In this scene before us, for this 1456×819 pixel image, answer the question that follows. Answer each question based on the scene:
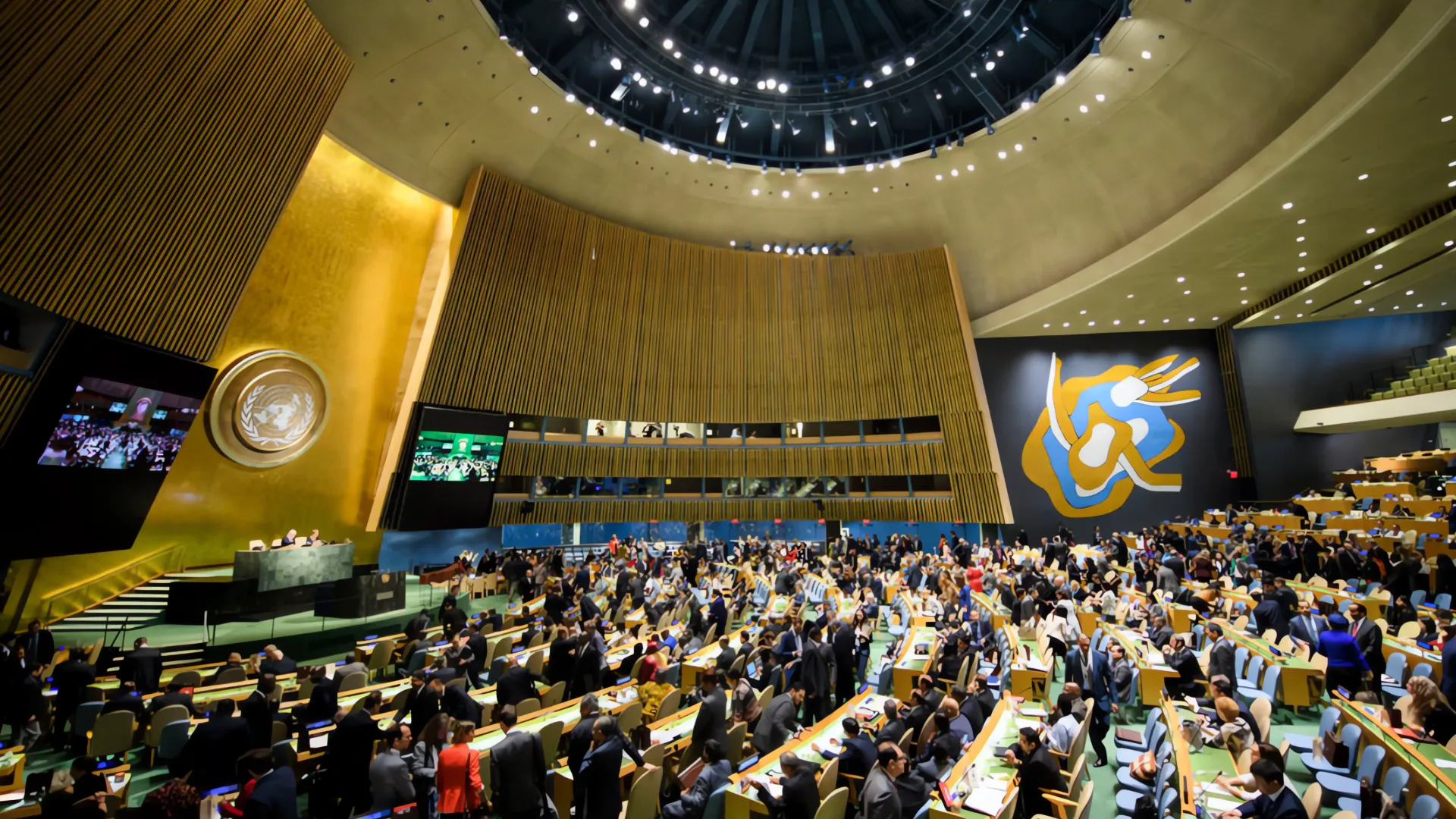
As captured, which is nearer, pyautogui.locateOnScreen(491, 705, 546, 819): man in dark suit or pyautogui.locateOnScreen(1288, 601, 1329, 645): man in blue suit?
pyautogui.locateOnScreen(491, 705, 546, 819): man in dark suit

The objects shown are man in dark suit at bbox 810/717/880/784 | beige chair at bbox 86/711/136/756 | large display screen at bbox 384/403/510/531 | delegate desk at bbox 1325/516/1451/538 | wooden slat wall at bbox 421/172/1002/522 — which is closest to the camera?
man in dark suit at bbox 810/717/880/784

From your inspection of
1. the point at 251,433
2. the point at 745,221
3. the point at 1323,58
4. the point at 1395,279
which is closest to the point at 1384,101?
the point at 1323,58

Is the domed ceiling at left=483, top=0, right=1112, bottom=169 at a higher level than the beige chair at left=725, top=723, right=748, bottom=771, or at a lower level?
higher

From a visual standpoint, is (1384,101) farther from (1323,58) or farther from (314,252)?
(314,252)

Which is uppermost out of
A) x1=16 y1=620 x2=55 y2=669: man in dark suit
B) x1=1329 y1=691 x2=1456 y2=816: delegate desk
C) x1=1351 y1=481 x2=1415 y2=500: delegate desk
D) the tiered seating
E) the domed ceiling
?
the domed ceiling

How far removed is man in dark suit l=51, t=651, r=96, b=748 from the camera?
6973mm

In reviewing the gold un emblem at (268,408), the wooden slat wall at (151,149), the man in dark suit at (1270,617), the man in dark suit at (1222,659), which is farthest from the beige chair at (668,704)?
the gold un emblem at (268,408)

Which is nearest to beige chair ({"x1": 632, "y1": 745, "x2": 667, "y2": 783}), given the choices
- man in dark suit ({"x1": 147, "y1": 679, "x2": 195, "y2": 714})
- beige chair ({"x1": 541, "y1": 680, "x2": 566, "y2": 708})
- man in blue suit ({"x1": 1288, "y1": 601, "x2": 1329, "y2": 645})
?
beige chair ({"x1": 541, "y1": 680, "x2": 566, "y2": 708})

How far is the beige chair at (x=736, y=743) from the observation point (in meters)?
5.45

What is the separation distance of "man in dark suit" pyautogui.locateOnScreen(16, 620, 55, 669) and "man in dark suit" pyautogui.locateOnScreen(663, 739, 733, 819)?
9.21m

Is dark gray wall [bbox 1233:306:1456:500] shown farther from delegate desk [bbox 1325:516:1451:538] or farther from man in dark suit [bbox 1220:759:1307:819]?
man in dark suit [bbox 1220:759:1307:819]

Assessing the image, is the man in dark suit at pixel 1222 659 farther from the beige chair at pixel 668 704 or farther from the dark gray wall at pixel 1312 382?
the dark gray wall at pixel 1312 382

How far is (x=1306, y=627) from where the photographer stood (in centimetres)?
800

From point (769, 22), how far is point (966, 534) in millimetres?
16632
